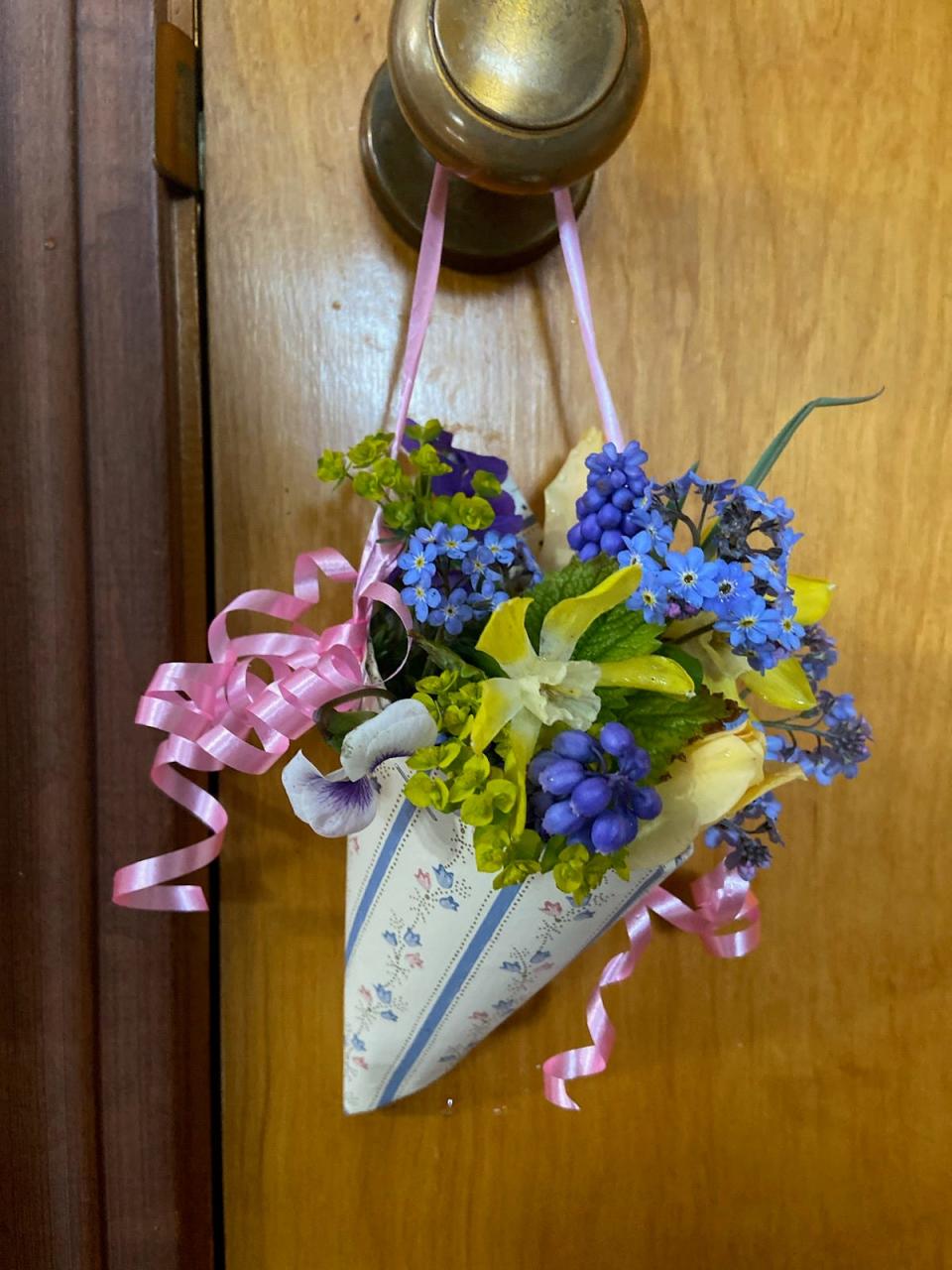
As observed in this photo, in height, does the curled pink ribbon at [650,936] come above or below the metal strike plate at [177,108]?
below

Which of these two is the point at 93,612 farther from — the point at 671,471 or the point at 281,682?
the point at 671,471

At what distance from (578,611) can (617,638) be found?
26 mm

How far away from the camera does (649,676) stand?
1.01 ft

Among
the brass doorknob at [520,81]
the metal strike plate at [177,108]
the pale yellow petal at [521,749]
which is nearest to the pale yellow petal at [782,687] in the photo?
the pale yellow petal at [521,749]

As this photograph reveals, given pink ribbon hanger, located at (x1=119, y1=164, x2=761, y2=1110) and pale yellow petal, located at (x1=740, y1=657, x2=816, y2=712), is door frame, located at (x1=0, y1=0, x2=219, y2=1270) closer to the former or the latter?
pink ribbon hanger, located at (x1=119, y1=164, x2=761, y2=1110)

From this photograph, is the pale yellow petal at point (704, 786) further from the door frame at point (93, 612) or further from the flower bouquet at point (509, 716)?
the door frame at point (93, 612)

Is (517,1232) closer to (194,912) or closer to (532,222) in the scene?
(194,912)

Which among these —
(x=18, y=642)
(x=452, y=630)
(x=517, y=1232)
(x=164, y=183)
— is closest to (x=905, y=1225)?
(x=517, y=1232)

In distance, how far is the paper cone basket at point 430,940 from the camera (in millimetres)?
382

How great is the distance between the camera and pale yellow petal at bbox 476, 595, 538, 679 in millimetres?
300

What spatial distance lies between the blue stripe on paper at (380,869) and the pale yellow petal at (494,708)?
0.10m

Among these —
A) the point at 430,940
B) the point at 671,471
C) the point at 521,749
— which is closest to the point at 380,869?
the point at 430,940

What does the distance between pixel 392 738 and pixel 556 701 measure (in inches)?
2.4

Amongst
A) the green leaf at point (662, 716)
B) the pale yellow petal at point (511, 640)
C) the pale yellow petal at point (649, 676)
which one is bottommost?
the green leaf at point (662, 716)
